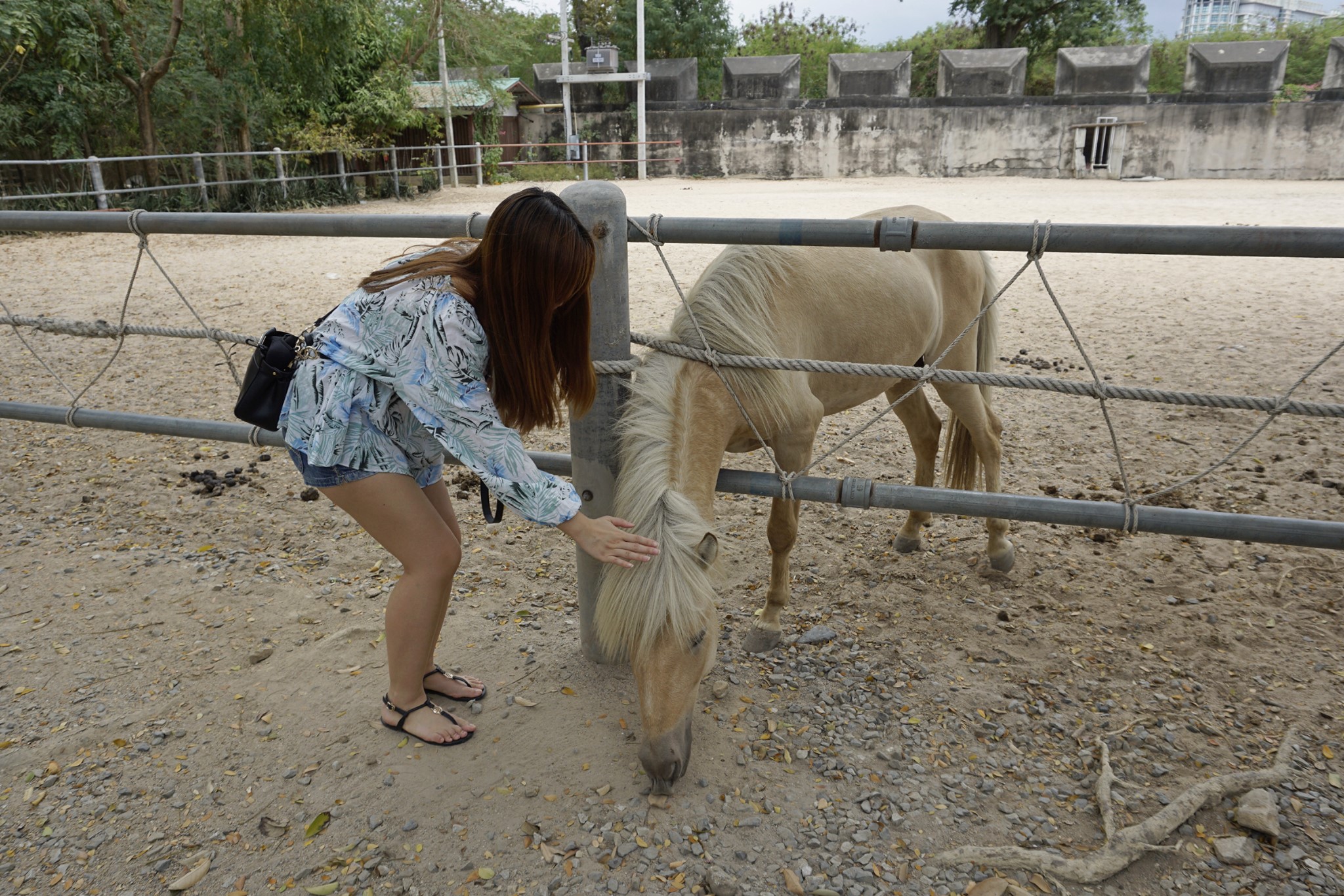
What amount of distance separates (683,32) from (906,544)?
128 ft

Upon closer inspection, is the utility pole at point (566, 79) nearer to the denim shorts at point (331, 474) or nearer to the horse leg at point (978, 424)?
the horse leg at point (978, 424)

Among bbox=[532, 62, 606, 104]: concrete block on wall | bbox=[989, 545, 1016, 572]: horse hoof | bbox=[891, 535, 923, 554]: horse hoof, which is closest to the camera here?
bbox=[989, 545, 1016, 572]: horse hoof

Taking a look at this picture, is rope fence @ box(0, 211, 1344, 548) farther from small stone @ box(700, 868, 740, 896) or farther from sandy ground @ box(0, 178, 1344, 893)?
small stone @ box(700, 868, 740, 896)

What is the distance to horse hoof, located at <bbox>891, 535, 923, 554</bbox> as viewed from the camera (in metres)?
3.35

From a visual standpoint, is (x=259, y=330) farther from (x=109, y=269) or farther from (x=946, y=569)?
(x=946, y=569)

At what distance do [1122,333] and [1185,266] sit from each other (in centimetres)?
335

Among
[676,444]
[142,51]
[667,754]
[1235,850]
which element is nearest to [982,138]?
[142,51]

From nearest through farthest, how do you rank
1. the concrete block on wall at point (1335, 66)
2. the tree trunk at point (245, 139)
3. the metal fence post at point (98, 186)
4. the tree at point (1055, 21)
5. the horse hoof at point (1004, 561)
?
the horse hoof at point (1004, 561)
the metal fence post at point (98, 186)
the tree trunk at point (245, 139)
the concrete block on wall at point (1335, 66)
the tree at point (1055, 21)

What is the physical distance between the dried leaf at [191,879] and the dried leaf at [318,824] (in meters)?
0.20

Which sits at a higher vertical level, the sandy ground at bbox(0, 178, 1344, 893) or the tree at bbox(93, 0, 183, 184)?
the tree at bbox(93, 0, 183, 184)

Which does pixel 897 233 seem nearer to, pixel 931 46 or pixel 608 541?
pixel 608 541

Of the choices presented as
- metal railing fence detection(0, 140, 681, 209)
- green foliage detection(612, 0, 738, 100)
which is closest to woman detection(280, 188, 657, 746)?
metal railing fence detection(0, 140, 681, 209)

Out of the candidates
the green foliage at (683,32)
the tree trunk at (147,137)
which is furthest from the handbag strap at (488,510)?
the green foliage at (683,32)

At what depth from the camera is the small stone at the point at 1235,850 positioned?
5.72ft
